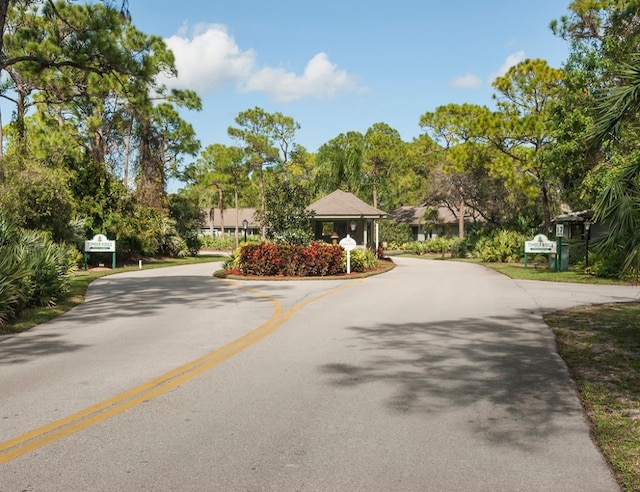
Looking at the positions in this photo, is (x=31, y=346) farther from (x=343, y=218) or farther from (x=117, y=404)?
(x=343, y=218)

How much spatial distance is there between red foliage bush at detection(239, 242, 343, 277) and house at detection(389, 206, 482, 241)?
38.3 m

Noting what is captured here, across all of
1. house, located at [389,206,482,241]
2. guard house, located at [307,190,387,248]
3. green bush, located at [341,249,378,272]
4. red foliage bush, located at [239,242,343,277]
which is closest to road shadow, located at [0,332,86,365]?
red foliage bush, located at [239,242,343,277]

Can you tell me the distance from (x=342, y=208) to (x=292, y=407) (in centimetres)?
3177

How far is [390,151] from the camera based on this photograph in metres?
64.6

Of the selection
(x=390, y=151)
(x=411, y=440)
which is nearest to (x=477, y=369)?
(x=411, y=440)

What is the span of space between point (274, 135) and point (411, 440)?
2589 inches

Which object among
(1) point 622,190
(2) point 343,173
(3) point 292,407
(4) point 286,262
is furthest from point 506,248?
(3) point 292,407

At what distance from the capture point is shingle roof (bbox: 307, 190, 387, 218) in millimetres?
35781

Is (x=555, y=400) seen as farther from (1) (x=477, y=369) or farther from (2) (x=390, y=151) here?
(2) (x=390, y=151)

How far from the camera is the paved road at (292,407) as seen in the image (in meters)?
3.84

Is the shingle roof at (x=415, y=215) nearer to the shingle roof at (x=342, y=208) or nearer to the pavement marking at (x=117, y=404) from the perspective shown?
the shingle roof at (x=342, y=208)

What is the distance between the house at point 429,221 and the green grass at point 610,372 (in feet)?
161

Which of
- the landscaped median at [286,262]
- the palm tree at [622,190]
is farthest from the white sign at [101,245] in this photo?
the palm tree at [622,190]

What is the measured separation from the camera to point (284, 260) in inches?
878
